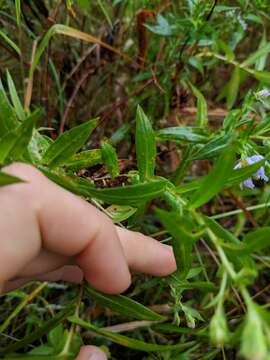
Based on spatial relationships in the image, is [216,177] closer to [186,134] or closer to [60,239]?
[60,239]

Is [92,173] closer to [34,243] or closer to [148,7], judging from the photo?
[34,243]

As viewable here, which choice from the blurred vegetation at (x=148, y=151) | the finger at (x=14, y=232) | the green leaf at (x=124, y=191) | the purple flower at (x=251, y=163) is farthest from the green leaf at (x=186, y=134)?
the finger at (x=14, y=232)

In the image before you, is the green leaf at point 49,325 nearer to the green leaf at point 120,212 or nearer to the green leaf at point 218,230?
the green leaf at point 120,212

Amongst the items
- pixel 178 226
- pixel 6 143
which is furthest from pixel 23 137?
pixel 178 226

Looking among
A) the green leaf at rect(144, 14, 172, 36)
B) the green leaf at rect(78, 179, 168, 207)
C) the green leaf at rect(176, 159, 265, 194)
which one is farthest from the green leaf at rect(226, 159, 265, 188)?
the green leaf at rect(144, 14, 172, 36)

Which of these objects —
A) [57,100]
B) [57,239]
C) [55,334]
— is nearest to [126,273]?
[57,239]

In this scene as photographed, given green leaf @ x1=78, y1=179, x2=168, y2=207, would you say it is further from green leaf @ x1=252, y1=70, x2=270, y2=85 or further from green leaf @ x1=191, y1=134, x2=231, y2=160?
green leaf @ x1=252, y1=70, x2=270, y2=85
